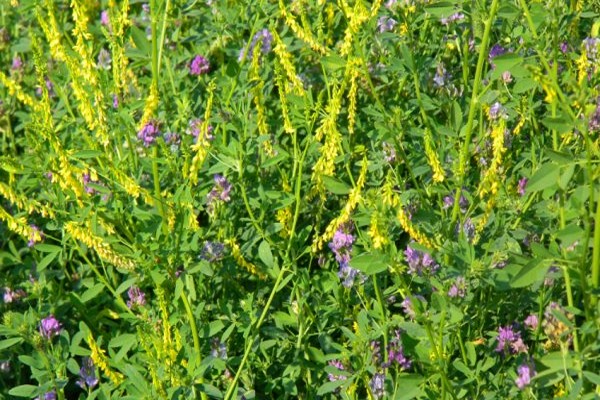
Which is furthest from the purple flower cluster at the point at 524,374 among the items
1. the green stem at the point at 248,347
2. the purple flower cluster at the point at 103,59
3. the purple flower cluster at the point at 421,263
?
the purple flower cluster at the point at 103,59

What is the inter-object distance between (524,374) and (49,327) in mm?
1560

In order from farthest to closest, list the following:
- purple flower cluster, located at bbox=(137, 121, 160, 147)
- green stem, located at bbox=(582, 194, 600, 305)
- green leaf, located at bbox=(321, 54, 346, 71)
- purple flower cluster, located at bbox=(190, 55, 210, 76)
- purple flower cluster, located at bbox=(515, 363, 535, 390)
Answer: purple flower cluster, located at bbox=(190, 55, 210, 76)
purple flower cluster, located at bbox=(137, 121, 160, 147)
green leaf, located at bbox=(321, 54, 346, 71)
purple flower cluster, located at bbox=(515, 363, 535, 390)
green stem, located at bbox=(582, 194, 600, 305)

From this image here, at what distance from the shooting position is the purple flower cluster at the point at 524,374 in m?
2.61

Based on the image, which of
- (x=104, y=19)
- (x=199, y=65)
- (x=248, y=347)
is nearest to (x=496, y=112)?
(x=248, y=347)

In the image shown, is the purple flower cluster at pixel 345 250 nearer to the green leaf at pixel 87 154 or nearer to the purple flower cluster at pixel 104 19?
the green leaf at pixel 87 154

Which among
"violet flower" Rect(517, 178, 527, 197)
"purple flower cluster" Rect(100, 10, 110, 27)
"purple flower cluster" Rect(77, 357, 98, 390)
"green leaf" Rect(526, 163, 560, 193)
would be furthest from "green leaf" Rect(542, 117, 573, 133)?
"purple flower cluster" Rect(100, 10, 110, 27)

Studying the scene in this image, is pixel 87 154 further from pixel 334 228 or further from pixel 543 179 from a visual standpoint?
pixel 543 179

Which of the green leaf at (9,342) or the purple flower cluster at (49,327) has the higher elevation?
the green leaf at (9,342)

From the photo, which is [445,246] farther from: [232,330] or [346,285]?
[232,330]

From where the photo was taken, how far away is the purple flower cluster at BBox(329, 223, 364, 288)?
3.06m

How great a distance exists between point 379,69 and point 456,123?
24.7 inches

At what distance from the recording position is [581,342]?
104 inches

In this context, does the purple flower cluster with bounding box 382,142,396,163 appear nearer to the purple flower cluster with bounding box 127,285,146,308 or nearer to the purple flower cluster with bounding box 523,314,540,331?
the purple flower cluster with bounding box 523,314,540,331

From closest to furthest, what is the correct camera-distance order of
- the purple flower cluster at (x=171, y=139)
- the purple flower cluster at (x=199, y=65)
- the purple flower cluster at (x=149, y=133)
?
the purple flower cluster at (x=149, y=133) → the purple flower cluster at (x=171, y=139) → the purple flower cluster at (x=199, y=65)
